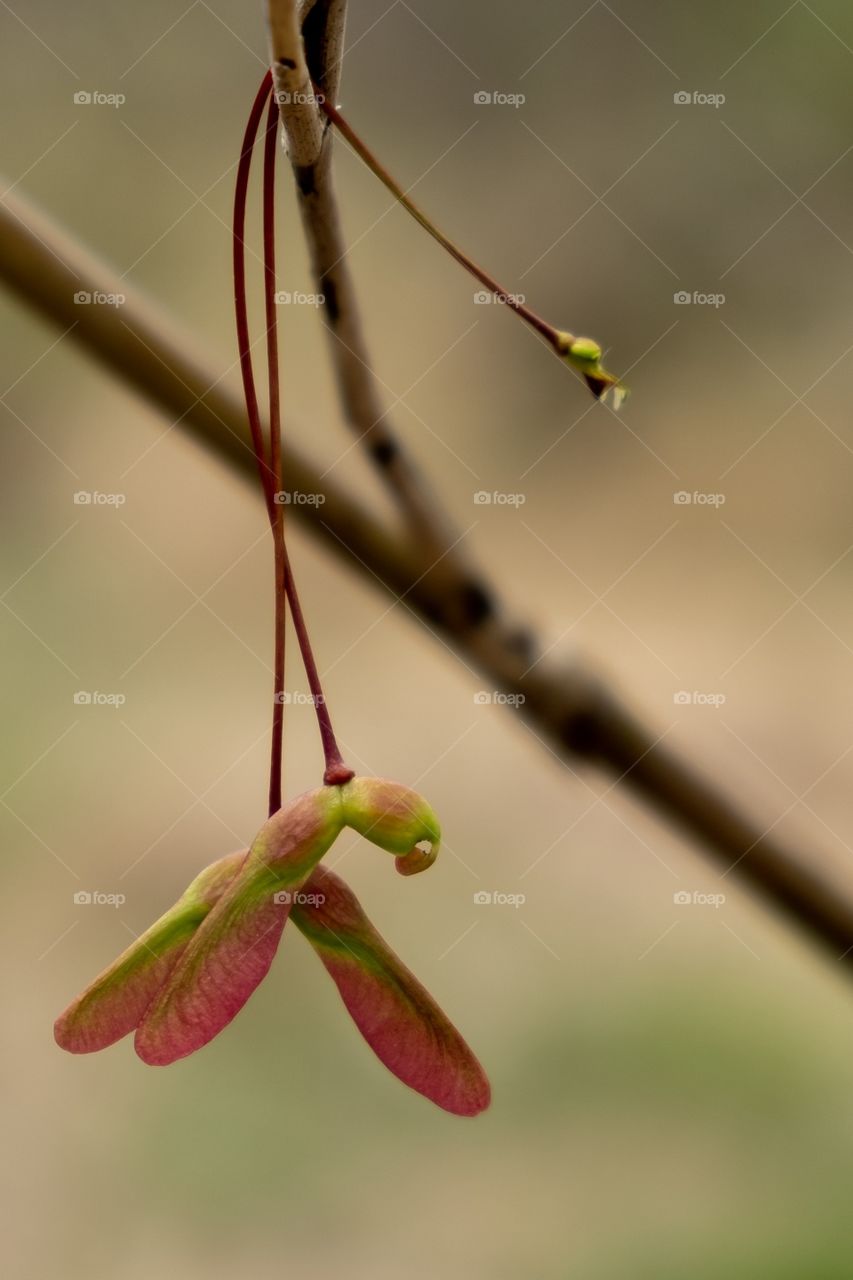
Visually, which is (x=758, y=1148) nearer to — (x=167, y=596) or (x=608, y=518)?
(x=608, y=518)

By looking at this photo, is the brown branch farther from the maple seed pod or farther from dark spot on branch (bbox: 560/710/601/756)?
the maple seed pod

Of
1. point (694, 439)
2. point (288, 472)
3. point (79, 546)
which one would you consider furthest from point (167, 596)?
point (288, 472)

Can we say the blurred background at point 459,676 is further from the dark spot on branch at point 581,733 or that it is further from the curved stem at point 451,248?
the curved stem at point 451,248

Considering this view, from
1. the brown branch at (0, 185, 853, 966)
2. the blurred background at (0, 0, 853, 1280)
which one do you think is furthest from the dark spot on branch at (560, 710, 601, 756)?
the blurred background at (0, 0, 853, 1280)

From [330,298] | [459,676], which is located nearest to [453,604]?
[330,298]

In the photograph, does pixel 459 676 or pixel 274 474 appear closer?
pixel 274 474

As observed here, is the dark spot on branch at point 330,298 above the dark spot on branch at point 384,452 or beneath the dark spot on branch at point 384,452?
above

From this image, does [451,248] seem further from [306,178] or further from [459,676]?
[459,676]

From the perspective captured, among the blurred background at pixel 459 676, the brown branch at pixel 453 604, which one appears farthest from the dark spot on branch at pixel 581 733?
the blurred background at pixel 459 676
